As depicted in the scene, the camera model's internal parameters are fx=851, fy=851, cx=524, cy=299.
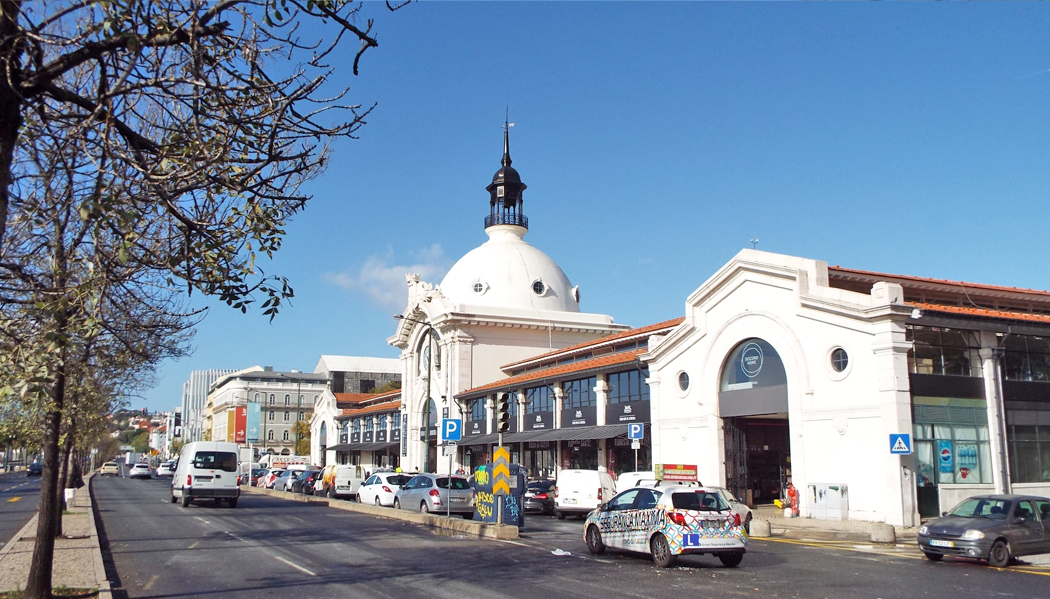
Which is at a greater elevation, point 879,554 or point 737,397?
point 737,397

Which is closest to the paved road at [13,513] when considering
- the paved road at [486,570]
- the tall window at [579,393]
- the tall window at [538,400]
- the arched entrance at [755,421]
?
the paved road at [486,570]

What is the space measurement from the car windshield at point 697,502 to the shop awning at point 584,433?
20.1 metres

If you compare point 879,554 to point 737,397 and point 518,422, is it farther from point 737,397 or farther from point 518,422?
point 518,422

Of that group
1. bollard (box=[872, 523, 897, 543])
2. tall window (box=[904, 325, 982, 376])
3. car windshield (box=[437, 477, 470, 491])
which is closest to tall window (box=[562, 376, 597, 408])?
car windshield (box=[437, 477, 470, 491])

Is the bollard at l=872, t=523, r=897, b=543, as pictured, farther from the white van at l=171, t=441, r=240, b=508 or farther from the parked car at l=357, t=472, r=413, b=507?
the white van at l=171, t=441, r=240, b=508

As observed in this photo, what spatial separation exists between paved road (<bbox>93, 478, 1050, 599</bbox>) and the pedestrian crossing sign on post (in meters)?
4.11

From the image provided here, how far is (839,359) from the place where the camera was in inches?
1057

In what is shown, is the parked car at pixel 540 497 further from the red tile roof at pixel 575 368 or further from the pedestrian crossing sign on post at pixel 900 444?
the pedestrian crossing sign on post at pixel 900 444

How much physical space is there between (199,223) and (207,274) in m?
0.56

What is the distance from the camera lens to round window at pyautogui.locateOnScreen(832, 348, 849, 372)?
26.6 metres

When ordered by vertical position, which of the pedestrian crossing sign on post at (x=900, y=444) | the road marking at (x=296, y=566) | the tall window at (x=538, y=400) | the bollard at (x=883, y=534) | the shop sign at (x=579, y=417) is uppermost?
the tall window at (x=538, y=400)

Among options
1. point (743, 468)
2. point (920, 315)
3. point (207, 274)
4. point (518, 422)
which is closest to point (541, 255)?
point (518, 422)

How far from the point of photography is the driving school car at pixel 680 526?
15.2 metres

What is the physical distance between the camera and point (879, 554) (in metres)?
18.2
